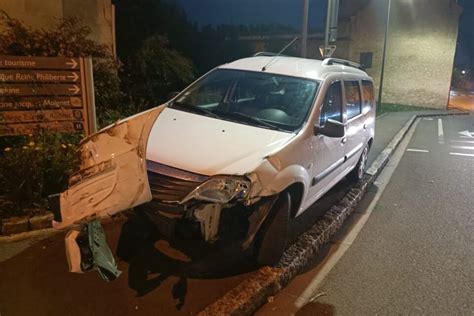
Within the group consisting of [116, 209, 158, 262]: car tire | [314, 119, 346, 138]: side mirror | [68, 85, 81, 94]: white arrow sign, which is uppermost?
[68, 85, 81, 94]: white arrow sign

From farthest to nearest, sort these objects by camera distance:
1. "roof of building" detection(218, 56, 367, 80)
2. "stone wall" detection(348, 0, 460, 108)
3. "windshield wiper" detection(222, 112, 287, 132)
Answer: "stone wall" detection(348, 0, 460, 108), "roof of building" detection(218, 56, 367, 80), "windshield wiper" detection(222, 112, 287, 132)

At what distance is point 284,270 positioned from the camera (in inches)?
142

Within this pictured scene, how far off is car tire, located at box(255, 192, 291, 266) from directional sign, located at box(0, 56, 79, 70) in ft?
10.2

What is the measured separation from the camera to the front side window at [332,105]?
4.52 meters

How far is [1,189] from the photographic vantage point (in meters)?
4.38

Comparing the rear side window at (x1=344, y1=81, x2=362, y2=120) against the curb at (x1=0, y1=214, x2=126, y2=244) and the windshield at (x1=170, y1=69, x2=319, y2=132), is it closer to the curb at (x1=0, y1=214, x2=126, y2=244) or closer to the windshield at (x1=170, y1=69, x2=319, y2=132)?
the windshield at (x1=170, y1=69, x2=319, y2=132)

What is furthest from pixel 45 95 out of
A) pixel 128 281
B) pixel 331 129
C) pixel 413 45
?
pixel 413 45

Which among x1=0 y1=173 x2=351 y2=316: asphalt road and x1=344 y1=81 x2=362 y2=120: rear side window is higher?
x1=344 y1=81 x2=362 y2=120: rear side window

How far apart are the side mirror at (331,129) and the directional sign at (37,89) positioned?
301cm

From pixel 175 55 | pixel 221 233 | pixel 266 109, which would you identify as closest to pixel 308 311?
pixel 221 233

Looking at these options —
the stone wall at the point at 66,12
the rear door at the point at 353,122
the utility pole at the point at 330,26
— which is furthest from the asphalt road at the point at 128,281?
the utility pole at the point at 330,26

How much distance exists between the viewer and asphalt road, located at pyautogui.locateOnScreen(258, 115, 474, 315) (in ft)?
11.3

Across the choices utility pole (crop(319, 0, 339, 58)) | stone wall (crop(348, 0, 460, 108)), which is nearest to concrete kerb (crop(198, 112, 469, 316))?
utility pole (crop(319, 0, 339, 58))

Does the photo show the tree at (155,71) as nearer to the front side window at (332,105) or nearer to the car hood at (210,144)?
the front side window at (332,105)
